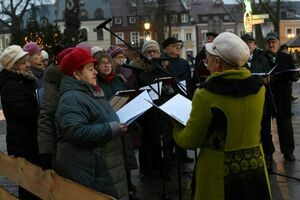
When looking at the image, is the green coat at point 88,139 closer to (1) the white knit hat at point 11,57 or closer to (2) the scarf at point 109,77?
(1) the white knit hat at point 11,57

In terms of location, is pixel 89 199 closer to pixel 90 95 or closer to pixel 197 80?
pixel 90 95

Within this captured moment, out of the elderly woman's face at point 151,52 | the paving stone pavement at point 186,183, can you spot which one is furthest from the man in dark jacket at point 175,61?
the paving stone pavement at point 186,183

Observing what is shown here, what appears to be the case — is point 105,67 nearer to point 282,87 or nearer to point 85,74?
point 85,74

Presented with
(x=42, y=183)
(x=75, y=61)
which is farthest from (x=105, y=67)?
(x=42, y=183)

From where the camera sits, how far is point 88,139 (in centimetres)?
396

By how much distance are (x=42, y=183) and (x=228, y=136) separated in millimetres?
1364

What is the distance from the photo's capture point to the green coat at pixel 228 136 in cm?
352

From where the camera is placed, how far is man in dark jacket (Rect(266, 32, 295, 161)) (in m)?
7.52

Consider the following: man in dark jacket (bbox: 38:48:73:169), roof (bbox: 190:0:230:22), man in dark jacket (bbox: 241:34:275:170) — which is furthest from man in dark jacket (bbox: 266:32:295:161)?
roof (bbox: 190:0:230:22)

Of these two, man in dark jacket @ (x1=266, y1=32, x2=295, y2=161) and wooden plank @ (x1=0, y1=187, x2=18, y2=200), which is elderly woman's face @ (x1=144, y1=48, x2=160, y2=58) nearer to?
man in dark jacket @ (x1=266, y1=32, x2=295, y2=161)

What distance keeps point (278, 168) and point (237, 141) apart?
13.7ft

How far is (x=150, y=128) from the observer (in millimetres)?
7363

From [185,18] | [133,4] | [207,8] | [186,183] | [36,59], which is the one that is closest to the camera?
[36,59]

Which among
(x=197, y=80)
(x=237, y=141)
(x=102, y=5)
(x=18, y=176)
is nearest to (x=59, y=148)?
(x=18, y=176)
